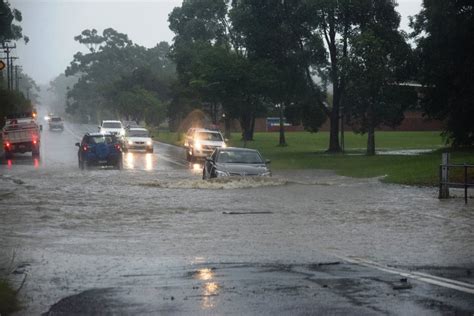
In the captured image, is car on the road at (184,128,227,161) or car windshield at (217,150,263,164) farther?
car on the road at (184,128,227,161)

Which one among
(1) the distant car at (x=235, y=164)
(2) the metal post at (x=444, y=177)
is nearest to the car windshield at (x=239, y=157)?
(1) the distant car at (x=235, y=164)

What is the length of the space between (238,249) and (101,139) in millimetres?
23794

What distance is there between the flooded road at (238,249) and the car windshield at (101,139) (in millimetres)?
10822

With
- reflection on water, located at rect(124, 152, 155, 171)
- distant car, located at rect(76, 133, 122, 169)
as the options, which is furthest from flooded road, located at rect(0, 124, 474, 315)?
reflection on water, located at rect(124, 152, 155, 171)

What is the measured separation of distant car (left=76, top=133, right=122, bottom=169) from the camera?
34.0 meters

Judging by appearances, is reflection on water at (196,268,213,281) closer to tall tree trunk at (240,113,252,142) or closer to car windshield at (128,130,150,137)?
car windshield at (128,130,150,137)

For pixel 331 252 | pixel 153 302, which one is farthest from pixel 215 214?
pixel 153 302

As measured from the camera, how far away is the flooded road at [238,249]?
7.95 meters

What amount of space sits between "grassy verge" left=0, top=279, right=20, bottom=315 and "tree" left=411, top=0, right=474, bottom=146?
3109 cm

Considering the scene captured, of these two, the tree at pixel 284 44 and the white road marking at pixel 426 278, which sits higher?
the tree at pixel 284 44

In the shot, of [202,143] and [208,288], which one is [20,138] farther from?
[208,288]

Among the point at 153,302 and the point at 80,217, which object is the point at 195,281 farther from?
the point at 80,217

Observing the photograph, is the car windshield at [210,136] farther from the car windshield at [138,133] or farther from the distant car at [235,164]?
the distant car at [235,164]

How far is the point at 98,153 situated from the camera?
34062 millimetres
